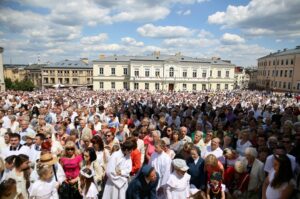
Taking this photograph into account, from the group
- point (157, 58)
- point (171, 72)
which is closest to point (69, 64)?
point (157, 58)

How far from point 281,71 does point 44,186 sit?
66688 millimetres

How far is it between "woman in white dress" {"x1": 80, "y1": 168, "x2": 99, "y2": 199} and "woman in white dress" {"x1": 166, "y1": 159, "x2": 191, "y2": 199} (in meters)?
1.36

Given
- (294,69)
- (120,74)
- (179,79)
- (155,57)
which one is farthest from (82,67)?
(294,69)

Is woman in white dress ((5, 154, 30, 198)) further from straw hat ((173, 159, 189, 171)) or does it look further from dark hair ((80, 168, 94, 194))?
straw hat ((173, 159, 189, 171))

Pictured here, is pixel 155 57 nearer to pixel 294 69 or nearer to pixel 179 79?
pixel 179 79

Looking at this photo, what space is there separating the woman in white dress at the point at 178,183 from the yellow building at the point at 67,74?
76373 millimetres

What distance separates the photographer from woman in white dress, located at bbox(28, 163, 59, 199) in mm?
3430

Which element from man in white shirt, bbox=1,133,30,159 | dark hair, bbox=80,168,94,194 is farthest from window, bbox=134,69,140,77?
dark hair, bbox=80,168,94,194

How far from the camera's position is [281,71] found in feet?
189

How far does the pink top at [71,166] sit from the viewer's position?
427 centimetres

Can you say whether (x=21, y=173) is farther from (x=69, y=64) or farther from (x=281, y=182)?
(x=69, y=64)

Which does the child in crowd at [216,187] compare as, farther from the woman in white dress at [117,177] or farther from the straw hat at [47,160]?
the straw hat at [47,160]

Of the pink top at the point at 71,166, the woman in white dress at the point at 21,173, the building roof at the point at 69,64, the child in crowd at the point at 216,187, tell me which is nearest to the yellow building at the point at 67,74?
the building roof at the point at 69,64

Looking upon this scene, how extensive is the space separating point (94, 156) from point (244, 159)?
125 inches
